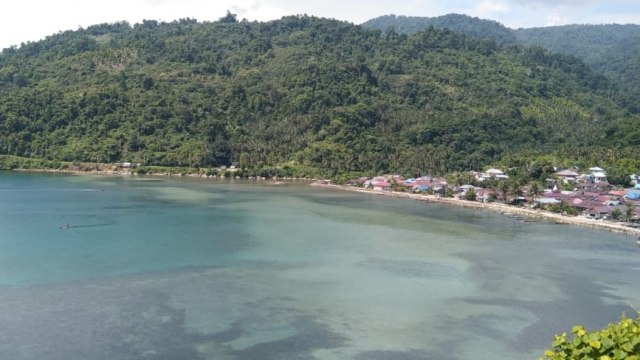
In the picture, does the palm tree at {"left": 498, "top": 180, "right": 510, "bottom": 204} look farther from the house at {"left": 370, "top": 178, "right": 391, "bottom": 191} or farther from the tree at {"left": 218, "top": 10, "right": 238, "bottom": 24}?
the tree at {"left": 218, "top": 10, "right": 238, "bottom": 24}

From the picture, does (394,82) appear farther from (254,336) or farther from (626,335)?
(626,335)

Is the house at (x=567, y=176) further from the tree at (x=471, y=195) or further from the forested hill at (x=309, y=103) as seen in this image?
the tree at (x=471, y=195)

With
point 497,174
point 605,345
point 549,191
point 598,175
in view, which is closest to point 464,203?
point 549,191

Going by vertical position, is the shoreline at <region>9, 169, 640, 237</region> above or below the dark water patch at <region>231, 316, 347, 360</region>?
above

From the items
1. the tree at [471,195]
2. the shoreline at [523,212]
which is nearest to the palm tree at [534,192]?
the shoreline at [523,212]

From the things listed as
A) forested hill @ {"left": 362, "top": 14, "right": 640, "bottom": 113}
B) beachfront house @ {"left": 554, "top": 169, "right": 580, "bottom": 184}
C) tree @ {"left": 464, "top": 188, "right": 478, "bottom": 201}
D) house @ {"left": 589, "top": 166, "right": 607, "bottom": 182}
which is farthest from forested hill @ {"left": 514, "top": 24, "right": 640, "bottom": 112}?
tree @ {"left": 464, "top": 188, "right": 478, "bottom": 201}

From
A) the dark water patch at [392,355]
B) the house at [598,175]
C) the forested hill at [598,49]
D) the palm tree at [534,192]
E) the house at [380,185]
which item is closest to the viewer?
the dark water patch at [392,355]
